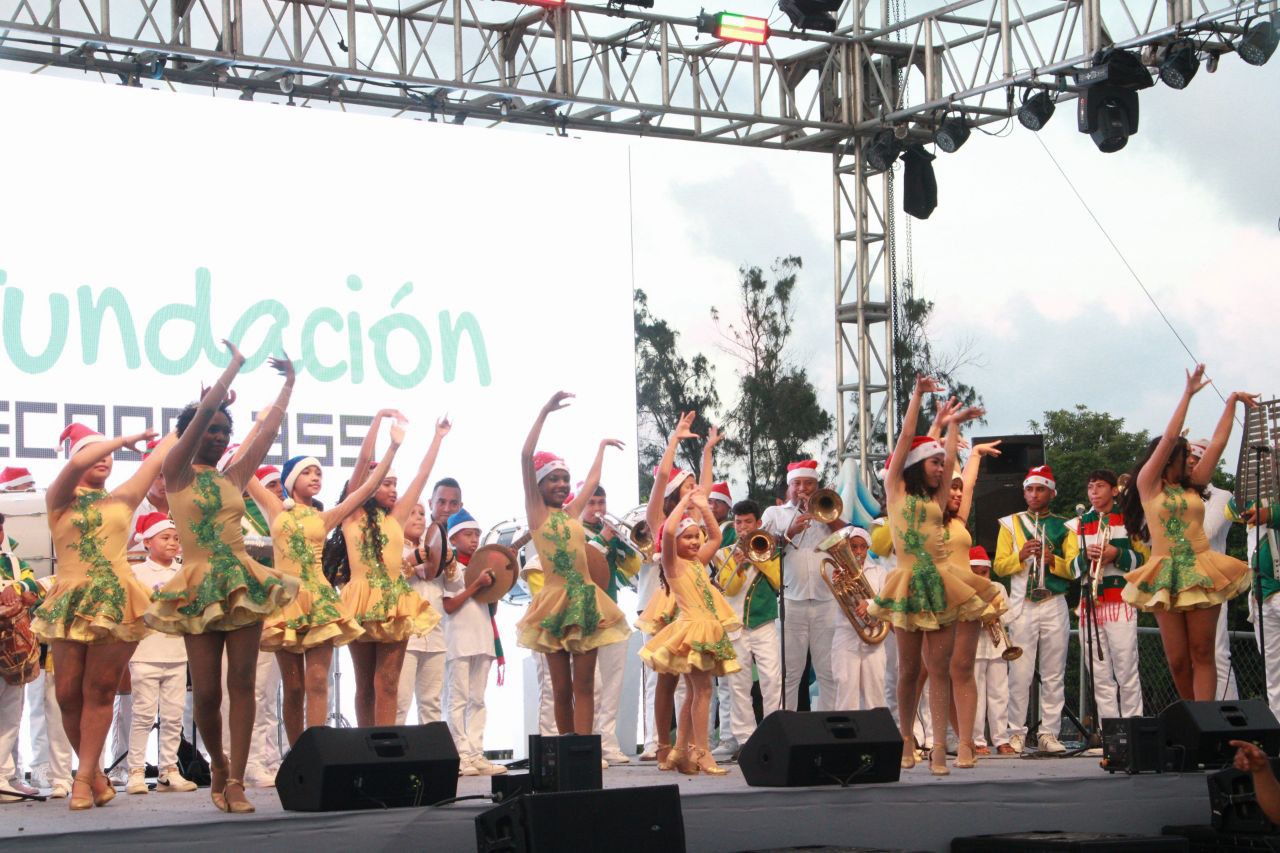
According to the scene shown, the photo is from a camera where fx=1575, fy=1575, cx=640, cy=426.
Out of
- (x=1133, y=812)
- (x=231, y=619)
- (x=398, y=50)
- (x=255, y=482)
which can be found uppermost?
(x=398, y=50)

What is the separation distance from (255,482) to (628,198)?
5484mm

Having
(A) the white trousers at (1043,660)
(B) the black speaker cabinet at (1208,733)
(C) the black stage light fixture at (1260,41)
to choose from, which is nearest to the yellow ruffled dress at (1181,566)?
(B) the black speaker cabinet at (1208,733)

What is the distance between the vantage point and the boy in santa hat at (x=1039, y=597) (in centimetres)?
886

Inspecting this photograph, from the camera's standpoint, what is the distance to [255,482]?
6.64 metres

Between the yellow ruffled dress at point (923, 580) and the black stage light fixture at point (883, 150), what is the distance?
5480mm

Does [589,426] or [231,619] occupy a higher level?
[589,426]

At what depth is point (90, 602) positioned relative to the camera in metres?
5.84

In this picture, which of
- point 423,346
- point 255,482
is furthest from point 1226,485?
point 255,482

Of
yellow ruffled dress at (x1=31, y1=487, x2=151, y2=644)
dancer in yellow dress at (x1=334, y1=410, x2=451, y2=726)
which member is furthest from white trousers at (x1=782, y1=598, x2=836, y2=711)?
yellow ruffled dress at (x1=31, y1=487, x2=151, y2=644)

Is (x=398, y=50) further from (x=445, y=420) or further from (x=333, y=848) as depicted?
(x=333, y=848)

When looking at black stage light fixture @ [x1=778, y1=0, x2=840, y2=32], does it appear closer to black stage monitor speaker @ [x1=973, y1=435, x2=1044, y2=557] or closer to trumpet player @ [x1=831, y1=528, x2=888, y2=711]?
black stage monitor speaker @ [x1=973, y1=435, x2=1044, y2=557]

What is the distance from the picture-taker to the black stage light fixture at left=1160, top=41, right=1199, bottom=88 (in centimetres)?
1030

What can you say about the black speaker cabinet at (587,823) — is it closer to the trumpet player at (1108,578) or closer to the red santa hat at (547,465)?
the red santa hat at (547,465)

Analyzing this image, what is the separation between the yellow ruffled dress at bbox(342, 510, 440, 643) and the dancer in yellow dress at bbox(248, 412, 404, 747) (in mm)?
100
